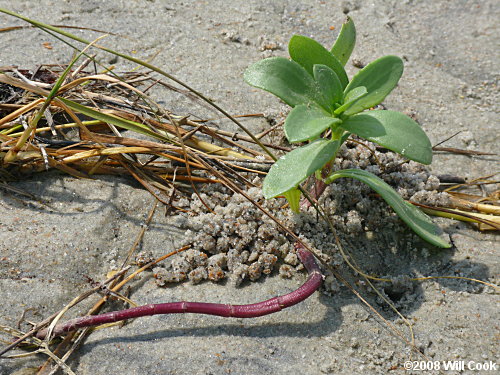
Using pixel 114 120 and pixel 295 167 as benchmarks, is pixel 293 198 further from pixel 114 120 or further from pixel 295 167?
pixel 114 120

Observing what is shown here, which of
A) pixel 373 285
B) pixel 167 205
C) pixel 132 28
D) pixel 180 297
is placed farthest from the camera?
pixel 132 28

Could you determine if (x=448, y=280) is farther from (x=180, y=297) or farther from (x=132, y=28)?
(x=132, y=28)

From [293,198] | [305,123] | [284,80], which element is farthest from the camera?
[293,198]

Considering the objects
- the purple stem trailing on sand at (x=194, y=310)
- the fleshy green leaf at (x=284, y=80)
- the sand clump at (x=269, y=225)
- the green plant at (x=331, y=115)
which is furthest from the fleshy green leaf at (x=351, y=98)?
the purple stem trailing on sand at (x=194, y=310)

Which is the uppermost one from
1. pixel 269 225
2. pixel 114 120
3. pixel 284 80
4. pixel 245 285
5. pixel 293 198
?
pixel 284 80

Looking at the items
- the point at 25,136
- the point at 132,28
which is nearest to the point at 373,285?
the point at 25,136

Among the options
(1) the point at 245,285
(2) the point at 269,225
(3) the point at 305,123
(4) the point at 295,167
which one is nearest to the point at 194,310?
(1) the point at 245,285

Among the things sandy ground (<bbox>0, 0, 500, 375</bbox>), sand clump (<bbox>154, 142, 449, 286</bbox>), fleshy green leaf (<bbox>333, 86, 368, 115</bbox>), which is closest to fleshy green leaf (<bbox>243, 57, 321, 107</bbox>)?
fleshy green leaf (<bbox>333, 86, 368, 115</bbox>)

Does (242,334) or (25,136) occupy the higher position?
(25,136)
